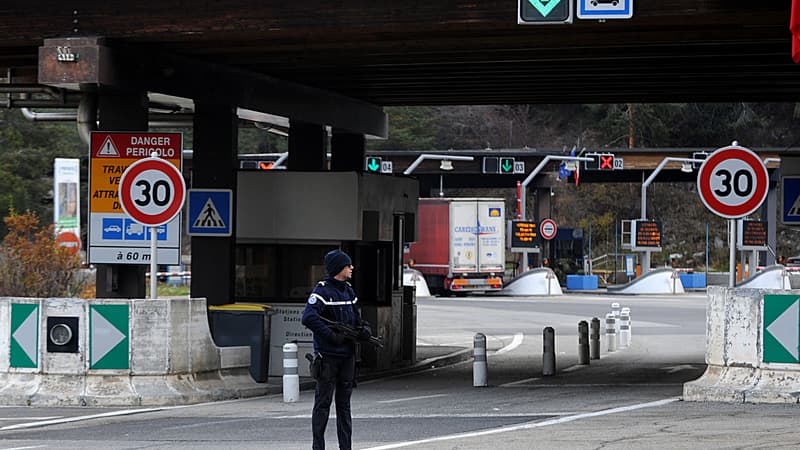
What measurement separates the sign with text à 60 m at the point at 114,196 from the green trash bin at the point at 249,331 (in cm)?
166

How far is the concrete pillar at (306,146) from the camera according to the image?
2611cm

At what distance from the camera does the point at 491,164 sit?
184 feet

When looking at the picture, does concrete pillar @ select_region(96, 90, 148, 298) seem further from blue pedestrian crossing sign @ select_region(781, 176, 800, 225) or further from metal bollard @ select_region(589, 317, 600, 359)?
blue pedestrian crossing sign @ select_region(781, 176, 800, 225)

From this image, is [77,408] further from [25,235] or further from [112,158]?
[25,235]

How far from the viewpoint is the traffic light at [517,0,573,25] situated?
1552cm

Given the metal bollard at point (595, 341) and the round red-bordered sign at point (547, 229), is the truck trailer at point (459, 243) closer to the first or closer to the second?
the round red-bordered sign at point (547, 229)

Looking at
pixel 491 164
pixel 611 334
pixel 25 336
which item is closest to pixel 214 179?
pixel 25 336

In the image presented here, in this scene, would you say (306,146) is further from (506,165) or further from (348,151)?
(506,165)

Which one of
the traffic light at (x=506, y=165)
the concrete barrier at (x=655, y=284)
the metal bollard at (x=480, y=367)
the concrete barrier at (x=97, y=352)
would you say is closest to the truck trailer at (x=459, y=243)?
the traffic light at (x=506, y=165)

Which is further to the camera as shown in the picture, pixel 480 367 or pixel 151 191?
pixel 480 367

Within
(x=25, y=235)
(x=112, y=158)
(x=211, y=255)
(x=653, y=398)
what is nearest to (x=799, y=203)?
(x=653, y=398)

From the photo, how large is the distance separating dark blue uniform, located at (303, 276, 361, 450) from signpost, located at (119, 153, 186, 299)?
5.00 metres

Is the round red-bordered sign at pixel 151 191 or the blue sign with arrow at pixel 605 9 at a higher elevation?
→ the blue sign with arrow at pixel 605 9

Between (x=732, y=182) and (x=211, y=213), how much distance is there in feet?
27.8
